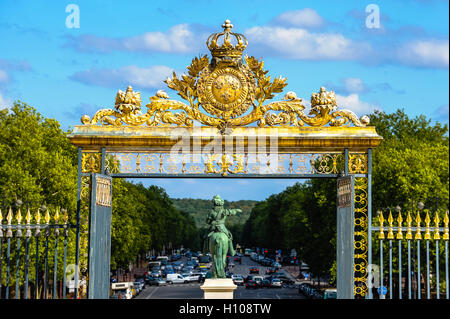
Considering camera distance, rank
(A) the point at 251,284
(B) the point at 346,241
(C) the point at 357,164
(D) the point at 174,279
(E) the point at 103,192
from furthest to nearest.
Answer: (D) the point at 174,279
(A) the point at 251,284
(C) the point at 357,164
(E) the point at 103,192
(B) the point at 346,241

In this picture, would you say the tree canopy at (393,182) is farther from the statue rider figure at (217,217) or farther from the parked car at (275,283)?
the statue rider figure at (217,217)

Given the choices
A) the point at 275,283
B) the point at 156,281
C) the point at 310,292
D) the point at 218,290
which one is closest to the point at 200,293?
the point at 310,292

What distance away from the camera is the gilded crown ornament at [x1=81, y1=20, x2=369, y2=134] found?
A: 15531 millimetres

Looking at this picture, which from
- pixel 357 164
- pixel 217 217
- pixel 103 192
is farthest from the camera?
pixel 217 217

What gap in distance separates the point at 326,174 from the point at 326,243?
22371 mm

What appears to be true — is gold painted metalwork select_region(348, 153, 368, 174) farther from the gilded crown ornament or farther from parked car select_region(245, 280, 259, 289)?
parked car select_region(245, 280, 259, 289)

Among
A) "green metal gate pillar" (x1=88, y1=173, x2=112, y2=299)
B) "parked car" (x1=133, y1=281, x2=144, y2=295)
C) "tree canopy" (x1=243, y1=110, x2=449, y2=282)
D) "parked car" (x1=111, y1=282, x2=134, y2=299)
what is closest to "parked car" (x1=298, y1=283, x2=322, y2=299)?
"tree canopy" (x1=243, y1=110, x2=449, y2=282)

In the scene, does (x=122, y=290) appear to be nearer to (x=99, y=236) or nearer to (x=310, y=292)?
(x=310, y=292)

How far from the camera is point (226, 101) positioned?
15664 mm

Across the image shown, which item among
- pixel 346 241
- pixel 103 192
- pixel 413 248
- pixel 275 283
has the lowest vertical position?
pixel 275 283

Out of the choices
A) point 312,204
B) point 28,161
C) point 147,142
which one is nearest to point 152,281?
point 312,204

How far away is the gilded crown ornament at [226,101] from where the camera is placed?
1553 cm

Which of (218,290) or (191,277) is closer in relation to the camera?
(218,290)
